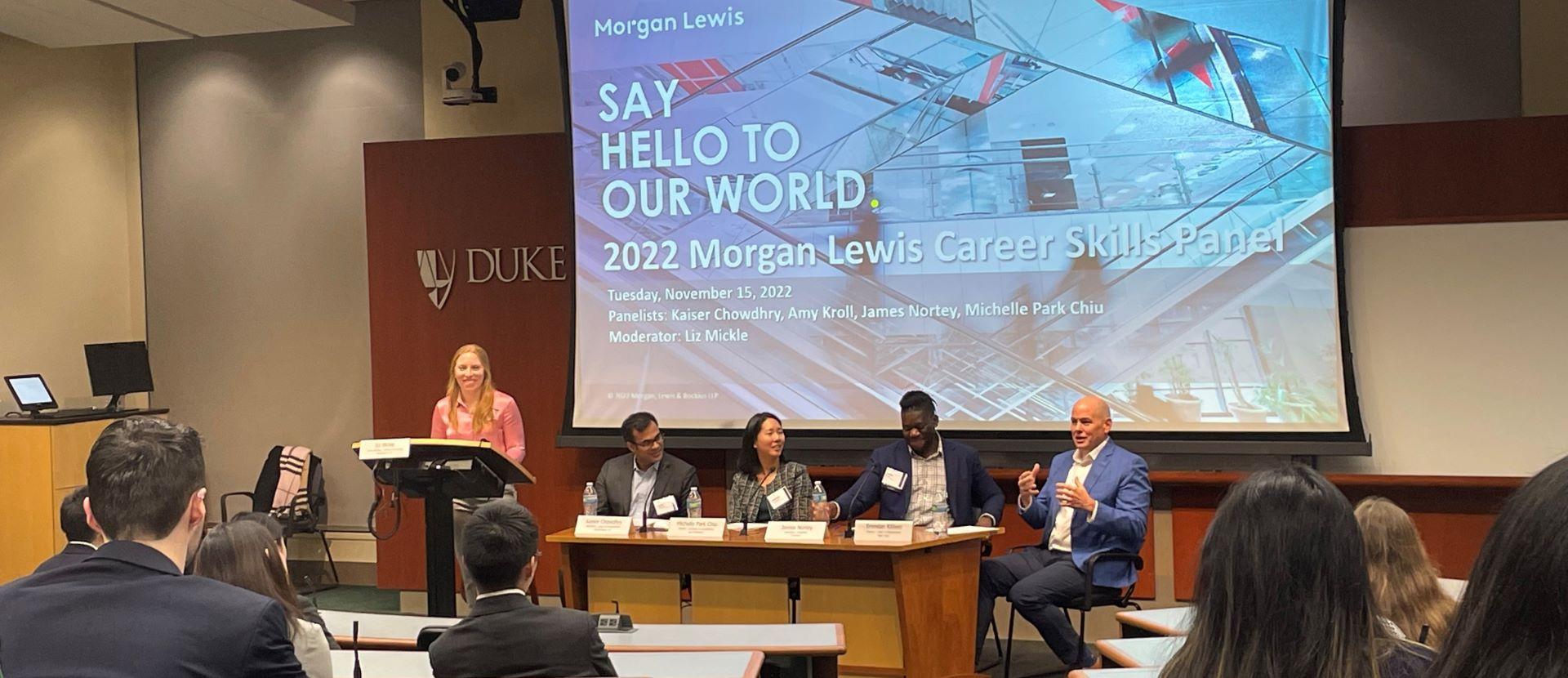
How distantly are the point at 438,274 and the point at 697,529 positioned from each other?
2894 millimetres

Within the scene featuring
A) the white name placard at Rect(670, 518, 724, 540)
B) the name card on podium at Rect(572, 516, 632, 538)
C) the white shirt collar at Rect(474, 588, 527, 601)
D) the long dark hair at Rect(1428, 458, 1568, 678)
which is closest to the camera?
the long dark hair at Rect(1428, 458, 1568, 678)

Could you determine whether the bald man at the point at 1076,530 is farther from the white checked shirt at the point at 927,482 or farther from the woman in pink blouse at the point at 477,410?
the woman in pink blouse at the point at 477,410

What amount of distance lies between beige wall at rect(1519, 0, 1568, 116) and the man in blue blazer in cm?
311

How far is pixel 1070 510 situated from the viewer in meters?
5.46

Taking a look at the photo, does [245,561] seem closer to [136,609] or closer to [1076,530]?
[136,609]

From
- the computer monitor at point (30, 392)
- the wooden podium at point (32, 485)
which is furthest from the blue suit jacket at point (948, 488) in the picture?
the computer monitor at point (30, 392)

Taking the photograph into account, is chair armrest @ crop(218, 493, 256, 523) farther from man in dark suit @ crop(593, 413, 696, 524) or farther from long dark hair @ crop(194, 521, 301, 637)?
long dark hair @ crop(194, 521, 301, 637)

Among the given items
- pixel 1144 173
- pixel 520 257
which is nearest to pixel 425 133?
pixel 520 257

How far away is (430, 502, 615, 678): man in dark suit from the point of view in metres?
2.90

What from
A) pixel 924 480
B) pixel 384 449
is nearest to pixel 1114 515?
pixel 924 480

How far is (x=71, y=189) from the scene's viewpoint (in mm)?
8508

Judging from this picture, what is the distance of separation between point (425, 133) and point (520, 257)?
53.6 inches

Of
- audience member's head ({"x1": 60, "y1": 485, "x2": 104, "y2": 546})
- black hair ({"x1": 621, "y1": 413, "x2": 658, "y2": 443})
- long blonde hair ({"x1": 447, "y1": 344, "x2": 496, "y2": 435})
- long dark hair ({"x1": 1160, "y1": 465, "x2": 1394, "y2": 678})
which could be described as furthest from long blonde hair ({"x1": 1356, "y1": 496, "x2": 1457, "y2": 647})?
long blonde hair ({"x1": 447, "y1": 344, "x2": 496, "y2": 435})

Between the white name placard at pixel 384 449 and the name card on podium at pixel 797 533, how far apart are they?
4.74ft
